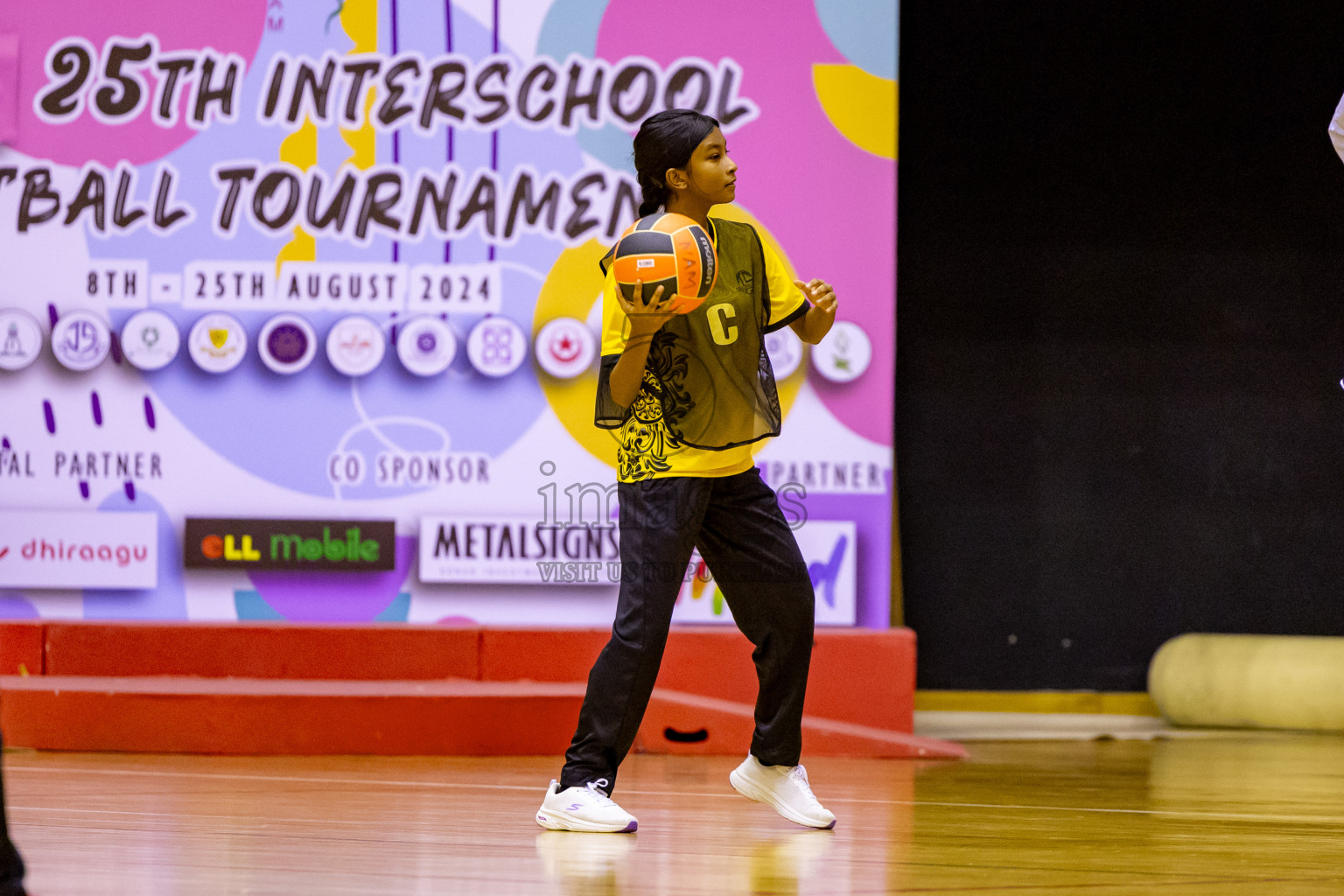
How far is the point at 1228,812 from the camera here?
2404mm

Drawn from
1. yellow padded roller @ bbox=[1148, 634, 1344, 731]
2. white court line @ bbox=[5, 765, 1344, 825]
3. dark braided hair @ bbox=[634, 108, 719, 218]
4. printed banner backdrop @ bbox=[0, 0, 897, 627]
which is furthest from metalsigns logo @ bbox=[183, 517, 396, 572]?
yellow padded roller @ bbox=[1148, 634, 1344, 731]

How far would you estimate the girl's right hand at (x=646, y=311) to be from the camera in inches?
77.5

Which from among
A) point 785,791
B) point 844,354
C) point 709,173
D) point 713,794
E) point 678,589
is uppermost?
point 709,173

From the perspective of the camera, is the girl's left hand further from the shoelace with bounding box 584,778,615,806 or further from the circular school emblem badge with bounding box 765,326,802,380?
the circular school emblem badge with bounding box 765,326,802,380

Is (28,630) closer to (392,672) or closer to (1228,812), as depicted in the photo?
(392,672)

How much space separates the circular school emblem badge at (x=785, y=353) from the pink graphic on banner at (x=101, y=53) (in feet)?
5.63

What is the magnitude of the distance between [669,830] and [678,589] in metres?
0.38

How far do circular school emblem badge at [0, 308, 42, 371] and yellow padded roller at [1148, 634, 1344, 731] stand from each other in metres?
3.45

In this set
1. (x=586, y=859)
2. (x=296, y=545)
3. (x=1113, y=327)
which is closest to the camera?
(x=586, y=859)

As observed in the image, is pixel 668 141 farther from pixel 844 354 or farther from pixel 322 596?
pixel 322 596

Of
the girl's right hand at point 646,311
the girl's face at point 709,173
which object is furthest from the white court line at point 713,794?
the girl's face at point 709,173

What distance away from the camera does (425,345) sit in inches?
146

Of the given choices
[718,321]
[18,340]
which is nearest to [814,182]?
[718,321]

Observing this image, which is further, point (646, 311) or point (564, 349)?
point (564, 349)
